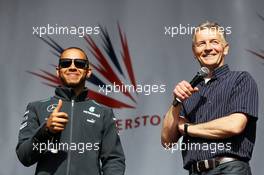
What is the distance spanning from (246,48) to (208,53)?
57.1 inches

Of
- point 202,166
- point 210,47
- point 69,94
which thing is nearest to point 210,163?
point 202,166

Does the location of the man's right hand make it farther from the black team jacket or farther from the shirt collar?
the black team jacket

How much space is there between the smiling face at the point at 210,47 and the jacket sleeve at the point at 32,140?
825 mm

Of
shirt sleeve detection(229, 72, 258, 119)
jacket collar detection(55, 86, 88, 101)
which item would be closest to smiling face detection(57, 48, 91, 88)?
jacket collar detection(55, 86, 88, 101)

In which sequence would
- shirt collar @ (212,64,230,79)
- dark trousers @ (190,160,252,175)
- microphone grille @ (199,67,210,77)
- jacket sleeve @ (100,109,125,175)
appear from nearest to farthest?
dark trousers @ (190,160,252,175)
microphone grille @ (199,67,210,77)
shirt collar @ (212,64,230,79)
jacket sleeve @ (100,109,125,175)

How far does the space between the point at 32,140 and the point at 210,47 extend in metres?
0.96

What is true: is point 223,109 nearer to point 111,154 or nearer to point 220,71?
point 220,71

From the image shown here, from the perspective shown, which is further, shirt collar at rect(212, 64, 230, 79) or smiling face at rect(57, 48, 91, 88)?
smiling face at rect(57, 48, 91, 88)

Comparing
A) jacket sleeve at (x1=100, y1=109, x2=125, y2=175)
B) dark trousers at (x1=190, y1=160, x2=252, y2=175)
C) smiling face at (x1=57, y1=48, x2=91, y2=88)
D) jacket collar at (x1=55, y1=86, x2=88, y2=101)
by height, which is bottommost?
dark trousers at (x1=190, y1=160, x2=252, y2=175)

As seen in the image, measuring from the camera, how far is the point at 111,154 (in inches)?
115

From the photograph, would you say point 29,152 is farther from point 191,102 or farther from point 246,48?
point 246,48

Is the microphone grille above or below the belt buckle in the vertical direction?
above

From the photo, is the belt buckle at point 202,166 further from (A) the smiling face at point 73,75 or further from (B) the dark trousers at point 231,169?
(A) the smiling face at point 73,75

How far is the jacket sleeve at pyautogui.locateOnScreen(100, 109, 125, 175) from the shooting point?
2.89 meters
